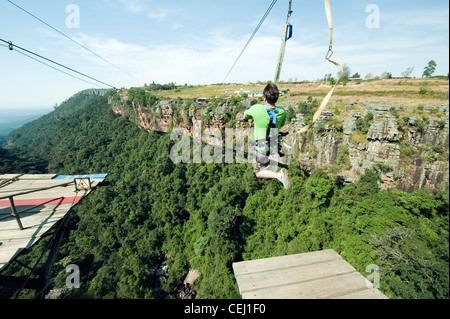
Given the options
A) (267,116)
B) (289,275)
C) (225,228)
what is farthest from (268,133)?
(225,228)

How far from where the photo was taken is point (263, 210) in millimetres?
28328

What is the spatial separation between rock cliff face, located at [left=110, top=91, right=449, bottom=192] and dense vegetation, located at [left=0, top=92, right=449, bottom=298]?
55.3 inches

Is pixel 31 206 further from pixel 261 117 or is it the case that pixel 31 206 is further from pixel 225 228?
pixel 225 228

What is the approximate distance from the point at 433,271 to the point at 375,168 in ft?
33.8

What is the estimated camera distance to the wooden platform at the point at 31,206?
4.31 metres

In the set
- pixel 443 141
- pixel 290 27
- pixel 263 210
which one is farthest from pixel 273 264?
pixel 263 210

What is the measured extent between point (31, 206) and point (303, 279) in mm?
7829

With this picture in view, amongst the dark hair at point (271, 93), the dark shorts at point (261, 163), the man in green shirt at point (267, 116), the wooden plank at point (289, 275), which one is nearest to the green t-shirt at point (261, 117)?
the man in green shirt at point (267, 116)

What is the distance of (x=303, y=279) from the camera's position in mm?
4672

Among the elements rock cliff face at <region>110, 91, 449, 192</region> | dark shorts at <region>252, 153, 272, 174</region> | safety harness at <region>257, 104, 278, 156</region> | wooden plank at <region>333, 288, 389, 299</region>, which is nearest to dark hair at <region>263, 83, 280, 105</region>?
safety harness at <region>257, 104, 278, 156</region>

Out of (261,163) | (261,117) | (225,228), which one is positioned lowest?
(225,228)

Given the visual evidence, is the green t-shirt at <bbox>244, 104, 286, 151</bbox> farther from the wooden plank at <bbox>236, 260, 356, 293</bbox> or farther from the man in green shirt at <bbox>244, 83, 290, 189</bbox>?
the wooden plank at <bbox>236, 260, 356, 293</bbox>

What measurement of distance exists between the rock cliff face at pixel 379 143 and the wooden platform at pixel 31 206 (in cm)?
868
